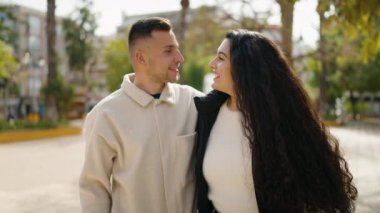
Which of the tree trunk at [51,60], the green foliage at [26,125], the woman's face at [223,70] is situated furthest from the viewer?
the green foliage at [26,125]

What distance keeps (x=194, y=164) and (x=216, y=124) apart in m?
0.27

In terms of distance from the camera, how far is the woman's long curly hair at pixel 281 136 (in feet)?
7.10

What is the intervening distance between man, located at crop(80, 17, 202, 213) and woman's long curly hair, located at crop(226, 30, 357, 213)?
1.22ft

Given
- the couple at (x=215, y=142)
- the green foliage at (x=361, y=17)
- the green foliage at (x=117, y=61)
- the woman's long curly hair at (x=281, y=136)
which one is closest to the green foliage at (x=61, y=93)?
the green foliage at (x=361, y=17)

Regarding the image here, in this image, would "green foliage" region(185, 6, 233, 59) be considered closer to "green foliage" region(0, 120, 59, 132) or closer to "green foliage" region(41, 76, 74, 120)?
"green foliage" region(41, 76, 74, 120)

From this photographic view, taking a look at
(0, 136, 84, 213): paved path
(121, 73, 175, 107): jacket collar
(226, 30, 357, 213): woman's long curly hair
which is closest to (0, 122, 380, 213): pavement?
(0, 136, 84, 213): paved path

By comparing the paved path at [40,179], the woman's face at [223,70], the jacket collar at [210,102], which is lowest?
the paved path at [40,179]

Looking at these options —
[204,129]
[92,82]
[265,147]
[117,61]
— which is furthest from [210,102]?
[92,82]

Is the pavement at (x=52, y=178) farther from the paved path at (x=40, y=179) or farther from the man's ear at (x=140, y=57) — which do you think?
the man's ear at (x=140, y=57)

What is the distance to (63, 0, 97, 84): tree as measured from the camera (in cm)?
4025

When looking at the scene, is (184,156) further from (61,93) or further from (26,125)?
(61,93)

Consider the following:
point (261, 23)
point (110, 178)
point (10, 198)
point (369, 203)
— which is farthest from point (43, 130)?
point (110, 178)

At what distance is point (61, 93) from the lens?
19250 millimetres

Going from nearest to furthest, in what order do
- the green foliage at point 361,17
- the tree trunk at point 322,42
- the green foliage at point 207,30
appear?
the green foliage at point 361,17 < the tree trunk at point 322,42 < the green foliage at point 207,30
